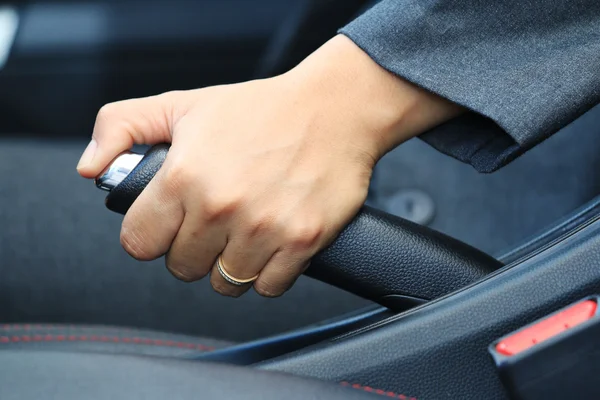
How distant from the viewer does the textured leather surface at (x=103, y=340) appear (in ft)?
2.02

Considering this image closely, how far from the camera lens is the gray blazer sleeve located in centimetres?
52

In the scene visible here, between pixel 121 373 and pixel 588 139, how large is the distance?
32.7 inches

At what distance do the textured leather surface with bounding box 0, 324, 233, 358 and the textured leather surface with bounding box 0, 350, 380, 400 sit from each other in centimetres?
21

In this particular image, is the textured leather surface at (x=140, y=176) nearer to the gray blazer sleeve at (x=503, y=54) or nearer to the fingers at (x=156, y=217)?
the fingers at (x=156, y=217)

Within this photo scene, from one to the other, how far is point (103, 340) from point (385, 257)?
0.85 ft

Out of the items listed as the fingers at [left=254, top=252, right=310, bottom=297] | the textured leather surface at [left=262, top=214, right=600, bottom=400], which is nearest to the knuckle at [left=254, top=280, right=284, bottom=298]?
the fingers at [left=254, top=252, right=310, bottom=297]

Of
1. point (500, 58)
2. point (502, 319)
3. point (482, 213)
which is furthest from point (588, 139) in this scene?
point (502, 319)

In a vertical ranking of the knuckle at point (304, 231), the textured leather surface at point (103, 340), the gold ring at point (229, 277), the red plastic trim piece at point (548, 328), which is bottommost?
the textured leather surface at point (103, 340)

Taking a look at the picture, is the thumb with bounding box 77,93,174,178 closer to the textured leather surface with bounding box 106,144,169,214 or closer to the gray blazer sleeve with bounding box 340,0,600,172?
the textured leather surface with bounding box 106,144,169,214

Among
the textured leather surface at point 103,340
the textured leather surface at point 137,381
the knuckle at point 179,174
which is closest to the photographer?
the textured leather surface at point 137,381

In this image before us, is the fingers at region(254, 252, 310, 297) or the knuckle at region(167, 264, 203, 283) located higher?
the fingers at region(254, 252, 310, 297)

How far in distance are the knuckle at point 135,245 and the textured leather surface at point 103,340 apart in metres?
0.10

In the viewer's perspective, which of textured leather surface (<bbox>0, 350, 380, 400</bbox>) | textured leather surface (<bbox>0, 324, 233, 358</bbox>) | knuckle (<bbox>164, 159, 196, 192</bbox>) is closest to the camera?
textured leather surface (<bbox>0, 350, 380, 400</bbox>)

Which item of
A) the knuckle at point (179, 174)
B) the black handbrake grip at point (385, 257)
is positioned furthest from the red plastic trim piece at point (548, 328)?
the knuckle at point (179, 174)
